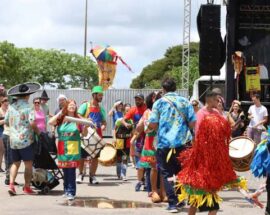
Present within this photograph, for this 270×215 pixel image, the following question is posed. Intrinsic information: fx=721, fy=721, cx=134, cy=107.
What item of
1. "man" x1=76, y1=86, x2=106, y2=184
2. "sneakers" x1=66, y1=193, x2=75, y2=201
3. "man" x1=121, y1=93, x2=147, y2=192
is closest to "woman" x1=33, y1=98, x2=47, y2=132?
"man" x1=76, y1=86, x2=106, y2=184

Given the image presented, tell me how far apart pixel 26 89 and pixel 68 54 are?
6383 cm

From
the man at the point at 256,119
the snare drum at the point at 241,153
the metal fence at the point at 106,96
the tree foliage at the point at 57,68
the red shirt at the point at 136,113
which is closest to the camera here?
the snare drum at the point at 241,153

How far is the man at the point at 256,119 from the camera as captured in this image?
55.7 ft

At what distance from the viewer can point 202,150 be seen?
813cm

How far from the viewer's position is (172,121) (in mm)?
9867

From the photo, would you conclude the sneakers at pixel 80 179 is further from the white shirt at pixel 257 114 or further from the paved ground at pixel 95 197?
the white shirt at pixel 257 114

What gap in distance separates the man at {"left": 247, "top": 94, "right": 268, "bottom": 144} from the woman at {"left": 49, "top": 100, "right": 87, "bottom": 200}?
6948 mm

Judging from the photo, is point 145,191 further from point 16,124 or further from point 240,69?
point 240,69

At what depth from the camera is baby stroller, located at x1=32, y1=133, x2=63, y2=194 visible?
1203 centimetres

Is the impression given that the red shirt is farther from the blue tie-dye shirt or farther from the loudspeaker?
the loudspeaker

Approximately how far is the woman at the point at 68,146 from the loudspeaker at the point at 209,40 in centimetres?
750

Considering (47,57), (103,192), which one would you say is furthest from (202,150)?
(47,57)

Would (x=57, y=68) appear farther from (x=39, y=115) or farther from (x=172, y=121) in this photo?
(x=172, y=121)

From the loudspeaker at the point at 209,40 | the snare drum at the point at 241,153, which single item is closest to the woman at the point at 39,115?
the snare drum at the point at 241,153
